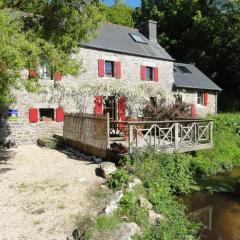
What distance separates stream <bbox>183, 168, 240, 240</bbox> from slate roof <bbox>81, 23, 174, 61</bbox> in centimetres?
989

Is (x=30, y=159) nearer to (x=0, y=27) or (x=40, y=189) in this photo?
(x=40, y=189)

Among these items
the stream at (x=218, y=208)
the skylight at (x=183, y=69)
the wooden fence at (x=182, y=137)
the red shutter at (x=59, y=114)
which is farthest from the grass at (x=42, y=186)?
the skylight at (x=183, y=69)

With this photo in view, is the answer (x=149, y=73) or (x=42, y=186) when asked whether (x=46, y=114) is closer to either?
(x=149, y=73)

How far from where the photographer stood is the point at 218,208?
9.90 m

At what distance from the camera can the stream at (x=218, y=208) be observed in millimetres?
8203

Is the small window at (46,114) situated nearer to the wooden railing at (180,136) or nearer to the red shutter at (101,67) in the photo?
the red shutter at (101,67)

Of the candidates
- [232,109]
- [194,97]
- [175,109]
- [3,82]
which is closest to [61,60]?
[3,82]

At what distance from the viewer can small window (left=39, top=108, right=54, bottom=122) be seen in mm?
17328

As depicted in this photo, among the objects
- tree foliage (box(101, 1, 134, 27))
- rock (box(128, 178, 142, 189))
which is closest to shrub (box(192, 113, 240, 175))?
rock (box(128, 178, 142, 189))

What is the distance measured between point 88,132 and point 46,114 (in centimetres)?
499

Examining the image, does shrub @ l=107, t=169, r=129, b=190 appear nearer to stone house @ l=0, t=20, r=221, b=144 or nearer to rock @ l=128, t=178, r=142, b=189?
rock @ l=128, t=178, r=142, b=189

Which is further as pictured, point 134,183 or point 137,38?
point 137,38

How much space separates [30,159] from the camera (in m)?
12.8

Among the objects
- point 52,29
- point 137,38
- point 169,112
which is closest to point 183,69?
point 137,38
